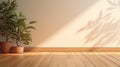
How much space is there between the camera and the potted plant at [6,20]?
479 cm

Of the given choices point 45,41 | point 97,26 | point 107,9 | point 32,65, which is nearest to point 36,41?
point 45,41

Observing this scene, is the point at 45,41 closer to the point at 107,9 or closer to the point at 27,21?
the point at 27,21

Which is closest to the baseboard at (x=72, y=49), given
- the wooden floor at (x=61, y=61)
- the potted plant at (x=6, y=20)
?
the potted plant at (x=6, y=20)

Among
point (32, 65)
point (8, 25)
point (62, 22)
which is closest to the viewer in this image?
point (32, 65)

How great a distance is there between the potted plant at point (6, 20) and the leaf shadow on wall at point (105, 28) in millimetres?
1440

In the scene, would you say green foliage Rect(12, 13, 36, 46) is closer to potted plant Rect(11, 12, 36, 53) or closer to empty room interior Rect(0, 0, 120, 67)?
potted plant Rect(11, 12, 36, 53)

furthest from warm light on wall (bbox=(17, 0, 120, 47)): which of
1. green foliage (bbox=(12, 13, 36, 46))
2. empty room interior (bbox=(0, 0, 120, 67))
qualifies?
green foliage (bbox=(12, 13, 36, 46))

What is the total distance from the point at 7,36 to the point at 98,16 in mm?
1934

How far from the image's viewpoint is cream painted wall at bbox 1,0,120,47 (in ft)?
16.6

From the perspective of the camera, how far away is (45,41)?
5.15 m

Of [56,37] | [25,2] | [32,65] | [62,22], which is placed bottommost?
[32,65]

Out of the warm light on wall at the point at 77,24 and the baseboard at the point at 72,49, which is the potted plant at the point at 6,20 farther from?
the baseboard at the point at 72,49

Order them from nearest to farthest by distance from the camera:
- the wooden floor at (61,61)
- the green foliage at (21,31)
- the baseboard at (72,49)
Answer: the wooden floor at (61,61) < the green foliage at (21,31) < the baseboard at (72,49)

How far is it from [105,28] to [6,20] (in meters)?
2.04
